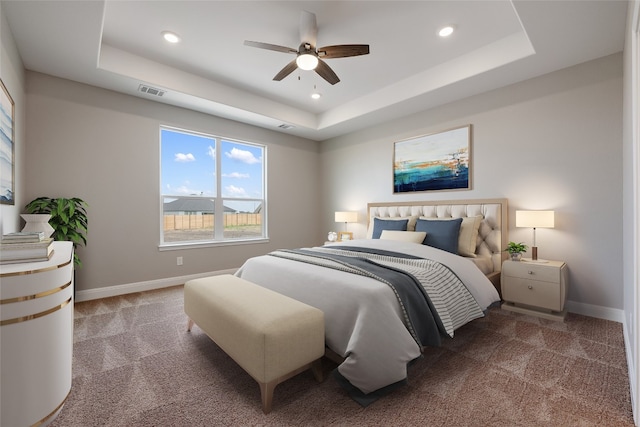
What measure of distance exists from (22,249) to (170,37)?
96.9 inches

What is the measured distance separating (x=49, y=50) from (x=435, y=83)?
13.5ft

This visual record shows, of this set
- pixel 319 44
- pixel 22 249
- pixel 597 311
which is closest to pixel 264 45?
pixel 319 44

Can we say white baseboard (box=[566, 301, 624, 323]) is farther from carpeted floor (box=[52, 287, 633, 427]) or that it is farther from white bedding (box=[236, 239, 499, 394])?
white bedding (box=[236, 239, 499, 394])

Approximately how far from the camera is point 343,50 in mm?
2562

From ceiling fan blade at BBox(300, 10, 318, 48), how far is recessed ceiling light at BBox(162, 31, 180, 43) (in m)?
1.32

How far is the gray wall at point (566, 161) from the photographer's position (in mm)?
2807

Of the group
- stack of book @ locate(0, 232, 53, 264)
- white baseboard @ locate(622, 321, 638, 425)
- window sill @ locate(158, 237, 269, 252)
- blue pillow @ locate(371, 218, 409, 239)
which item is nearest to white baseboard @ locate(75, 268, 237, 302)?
window sill @ locate(158, 237, 269, 252)

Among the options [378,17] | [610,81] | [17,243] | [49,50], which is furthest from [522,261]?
[49,50]

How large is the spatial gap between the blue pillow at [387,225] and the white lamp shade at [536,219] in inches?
52.0

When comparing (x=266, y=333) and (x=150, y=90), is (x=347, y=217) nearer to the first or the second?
(x=150, y=90)

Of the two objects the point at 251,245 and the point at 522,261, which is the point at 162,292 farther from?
the point at 522,261

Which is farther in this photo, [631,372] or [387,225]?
[387,225]

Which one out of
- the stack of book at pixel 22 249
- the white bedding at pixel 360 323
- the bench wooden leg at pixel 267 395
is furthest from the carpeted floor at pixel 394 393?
the stack of book at pixel 22 249

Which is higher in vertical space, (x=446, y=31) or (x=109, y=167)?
(x=446, y=31)
